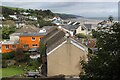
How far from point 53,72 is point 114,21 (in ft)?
25.6

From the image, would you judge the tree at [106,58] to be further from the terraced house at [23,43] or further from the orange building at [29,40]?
the orange building at [29,40]

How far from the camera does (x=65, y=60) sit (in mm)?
13672

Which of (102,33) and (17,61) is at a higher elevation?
(102,33)

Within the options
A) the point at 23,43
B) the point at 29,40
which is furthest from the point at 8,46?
the point at 29,40

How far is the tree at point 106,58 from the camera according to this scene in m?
5.50

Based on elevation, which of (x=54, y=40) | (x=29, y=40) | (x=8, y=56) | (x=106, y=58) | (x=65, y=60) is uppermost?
(x=106, y=58)

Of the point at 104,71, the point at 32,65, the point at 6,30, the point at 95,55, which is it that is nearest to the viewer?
the point at 104,71

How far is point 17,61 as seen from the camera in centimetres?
1853

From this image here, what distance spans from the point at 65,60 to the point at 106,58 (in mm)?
7970

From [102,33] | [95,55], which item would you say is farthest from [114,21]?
[95,55]

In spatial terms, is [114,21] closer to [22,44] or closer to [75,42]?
[75,42]

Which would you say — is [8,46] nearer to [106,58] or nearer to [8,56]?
[8,56]

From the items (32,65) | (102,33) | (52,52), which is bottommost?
(32,65)

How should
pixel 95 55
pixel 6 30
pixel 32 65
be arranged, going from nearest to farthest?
pixel 95 55 < pixel 32 65 < pixel 6 30
